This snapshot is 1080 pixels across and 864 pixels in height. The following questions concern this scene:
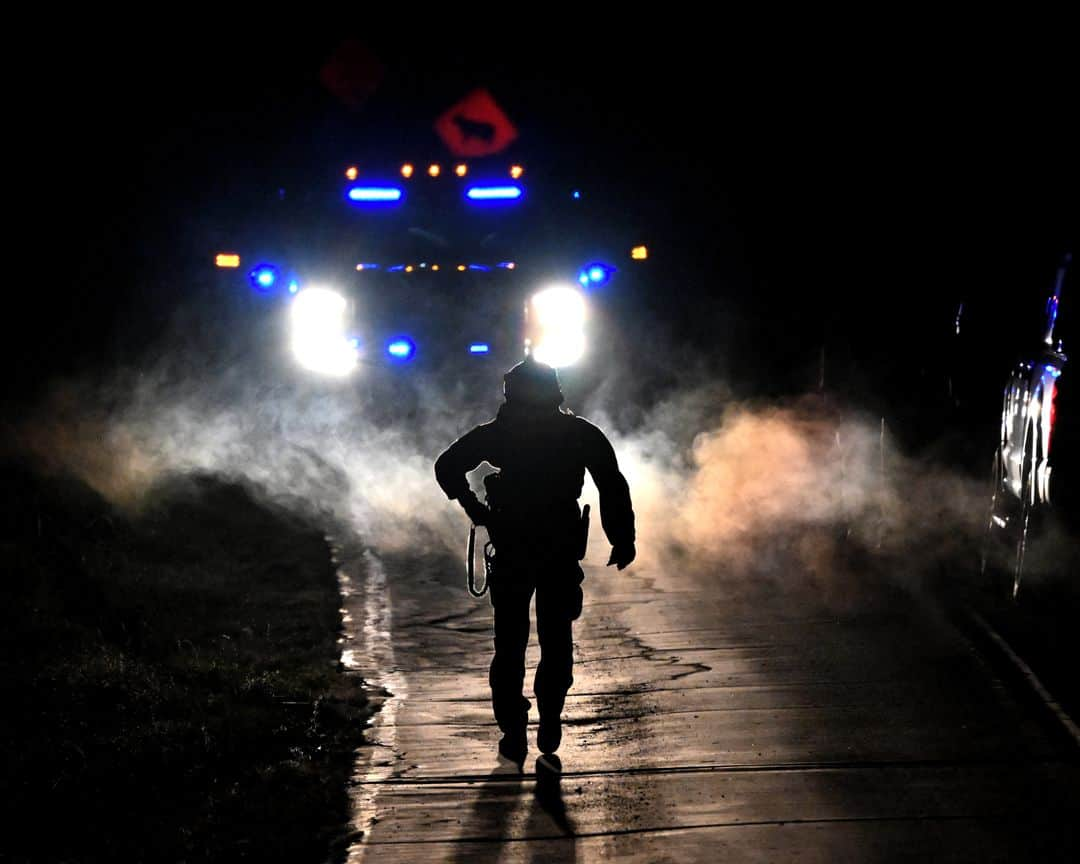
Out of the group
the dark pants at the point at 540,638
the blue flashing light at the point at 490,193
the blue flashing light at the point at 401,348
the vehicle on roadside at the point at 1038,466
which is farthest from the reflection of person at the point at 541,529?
the blue flashing light at the point at 401,348

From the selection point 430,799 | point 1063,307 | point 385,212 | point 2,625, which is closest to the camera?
point 430,799

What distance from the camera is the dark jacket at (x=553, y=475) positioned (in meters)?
6.52

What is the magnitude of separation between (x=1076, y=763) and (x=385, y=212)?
17.7 m

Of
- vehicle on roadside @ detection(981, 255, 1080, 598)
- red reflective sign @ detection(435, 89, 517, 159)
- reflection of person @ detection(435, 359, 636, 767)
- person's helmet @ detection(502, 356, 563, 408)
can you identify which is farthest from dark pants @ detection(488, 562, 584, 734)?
red reflective sign @ detection(435, 89, 517, 159)

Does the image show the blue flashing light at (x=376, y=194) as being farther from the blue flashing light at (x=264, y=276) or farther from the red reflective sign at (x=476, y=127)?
the blue flashing light at (x=264, y=276)

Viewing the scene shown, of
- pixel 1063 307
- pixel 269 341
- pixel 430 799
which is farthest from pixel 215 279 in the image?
pixel 430 799

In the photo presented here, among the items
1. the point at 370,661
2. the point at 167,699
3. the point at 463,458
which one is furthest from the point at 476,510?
the point at 370,661

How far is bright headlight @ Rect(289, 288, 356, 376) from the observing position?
2302 centimetres

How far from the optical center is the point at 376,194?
72.6 ft

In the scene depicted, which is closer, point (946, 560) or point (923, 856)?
point (923, 856)

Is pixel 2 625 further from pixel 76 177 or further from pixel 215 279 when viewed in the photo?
pixel 76 177

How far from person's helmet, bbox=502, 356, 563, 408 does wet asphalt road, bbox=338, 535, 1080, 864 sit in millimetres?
1732

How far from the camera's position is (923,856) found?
4887 millimetres

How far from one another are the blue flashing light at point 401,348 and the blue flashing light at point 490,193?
294 cm
